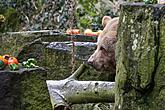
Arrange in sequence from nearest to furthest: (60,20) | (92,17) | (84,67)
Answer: (84,67)
(92,17)
(60,20)

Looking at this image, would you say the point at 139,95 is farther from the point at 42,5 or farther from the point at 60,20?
the point at 42,5

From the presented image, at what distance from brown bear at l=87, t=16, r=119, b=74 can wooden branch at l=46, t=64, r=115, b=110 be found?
156mm

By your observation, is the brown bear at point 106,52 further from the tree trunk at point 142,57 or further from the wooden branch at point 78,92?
the tree trunk at point 142,57

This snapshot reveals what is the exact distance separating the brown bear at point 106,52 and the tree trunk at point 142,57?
1445mm

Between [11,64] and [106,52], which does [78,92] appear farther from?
[11,64]

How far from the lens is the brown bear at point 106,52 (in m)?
4.43

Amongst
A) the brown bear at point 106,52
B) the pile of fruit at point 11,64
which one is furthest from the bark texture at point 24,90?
the brown bear at point 106,52

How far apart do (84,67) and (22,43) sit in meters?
2.84

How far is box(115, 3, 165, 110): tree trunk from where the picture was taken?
9.23 ft

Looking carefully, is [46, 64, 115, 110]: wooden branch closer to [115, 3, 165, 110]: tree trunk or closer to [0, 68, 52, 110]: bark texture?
[0, 68, 52, 110]: bark texture

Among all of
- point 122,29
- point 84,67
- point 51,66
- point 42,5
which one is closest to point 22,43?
point 51,66

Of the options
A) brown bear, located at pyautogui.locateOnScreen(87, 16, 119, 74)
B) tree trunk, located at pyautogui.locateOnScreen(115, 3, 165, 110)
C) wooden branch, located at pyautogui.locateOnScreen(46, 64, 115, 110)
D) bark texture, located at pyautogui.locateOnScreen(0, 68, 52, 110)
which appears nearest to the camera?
tree trunk, located at pyautogui.locateOnScreen(115, 3, 165, 110)

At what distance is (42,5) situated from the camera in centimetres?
1164

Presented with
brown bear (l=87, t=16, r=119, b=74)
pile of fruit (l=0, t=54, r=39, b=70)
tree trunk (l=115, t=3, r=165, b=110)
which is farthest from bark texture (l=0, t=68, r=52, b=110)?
tree trunk (l=115, t=3, r=165, b=110)
